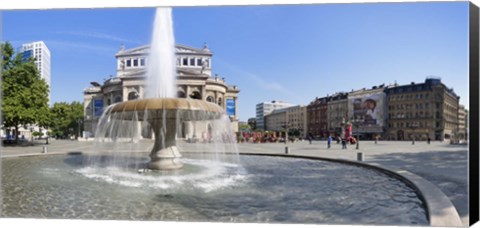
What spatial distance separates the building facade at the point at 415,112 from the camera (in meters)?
64.5

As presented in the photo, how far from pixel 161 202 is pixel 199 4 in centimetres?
441

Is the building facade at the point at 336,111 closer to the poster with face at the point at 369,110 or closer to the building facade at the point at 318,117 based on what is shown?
the building facade at the point at 318,117

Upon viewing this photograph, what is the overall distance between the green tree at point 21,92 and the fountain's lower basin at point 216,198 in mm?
20451

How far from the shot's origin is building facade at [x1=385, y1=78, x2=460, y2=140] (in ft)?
212

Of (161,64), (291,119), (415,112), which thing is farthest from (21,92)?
(291,119)

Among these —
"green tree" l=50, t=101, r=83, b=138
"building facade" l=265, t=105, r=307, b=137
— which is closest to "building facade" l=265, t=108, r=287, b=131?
"building facade" l=265, t=105, r=307, b=137

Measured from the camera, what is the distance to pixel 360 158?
47.6 feet

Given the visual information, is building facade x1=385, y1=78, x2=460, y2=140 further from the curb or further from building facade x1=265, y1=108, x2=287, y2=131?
the curb

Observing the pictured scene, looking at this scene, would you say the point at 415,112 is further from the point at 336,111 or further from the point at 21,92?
the point at 21,92

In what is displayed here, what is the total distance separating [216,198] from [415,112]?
239 feet

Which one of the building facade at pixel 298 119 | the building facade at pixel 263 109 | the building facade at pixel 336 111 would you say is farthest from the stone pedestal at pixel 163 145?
the building facade at pixel 263 109

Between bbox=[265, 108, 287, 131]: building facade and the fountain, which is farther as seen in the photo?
bbox=[265, 108, 287, 131]: building facade

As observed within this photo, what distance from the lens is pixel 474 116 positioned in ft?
20.4

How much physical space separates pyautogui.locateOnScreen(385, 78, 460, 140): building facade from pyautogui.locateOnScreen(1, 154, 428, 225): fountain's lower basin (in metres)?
61.7
